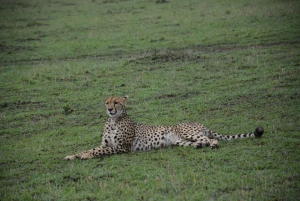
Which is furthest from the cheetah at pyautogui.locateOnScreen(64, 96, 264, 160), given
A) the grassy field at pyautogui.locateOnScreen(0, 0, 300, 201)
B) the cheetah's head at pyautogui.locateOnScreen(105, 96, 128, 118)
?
the grassy field at pyautogui.locateOnScreen(0, 0, 300, 201)

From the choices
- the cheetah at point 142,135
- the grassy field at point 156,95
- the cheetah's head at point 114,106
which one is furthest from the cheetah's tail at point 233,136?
the cheetah's head at point 114,106

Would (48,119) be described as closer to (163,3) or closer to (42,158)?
(42,158)

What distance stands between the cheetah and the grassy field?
0.21 m

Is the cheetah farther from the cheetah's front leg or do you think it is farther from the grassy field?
the grassy field

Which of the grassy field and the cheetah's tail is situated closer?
the grassy field

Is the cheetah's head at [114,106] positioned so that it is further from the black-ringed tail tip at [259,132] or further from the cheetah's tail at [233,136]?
the black-ringed tail tip at [259,132]

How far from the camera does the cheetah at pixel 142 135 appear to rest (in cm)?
768

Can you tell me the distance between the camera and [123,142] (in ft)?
25.3

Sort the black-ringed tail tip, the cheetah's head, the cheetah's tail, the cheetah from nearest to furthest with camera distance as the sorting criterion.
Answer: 1. the black-ringed tail tip
2. the cheetah's tail
3. the cheetah
4. the cheetah's head

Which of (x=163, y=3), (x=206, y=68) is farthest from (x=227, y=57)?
(x=163, y=3)

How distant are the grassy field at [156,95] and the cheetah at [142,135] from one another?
0.68ft

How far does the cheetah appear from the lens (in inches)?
303

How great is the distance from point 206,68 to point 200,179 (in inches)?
315

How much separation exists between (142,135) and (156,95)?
394 centimetres
